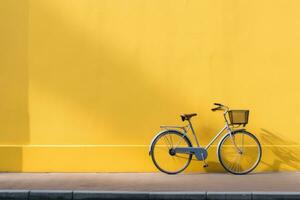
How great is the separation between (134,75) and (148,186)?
2048 millimetres

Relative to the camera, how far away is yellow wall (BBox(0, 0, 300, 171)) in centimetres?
910

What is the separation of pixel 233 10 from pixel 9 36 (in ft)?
11.4

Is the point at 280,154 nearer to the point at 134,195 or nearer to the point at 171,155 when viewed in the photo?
the point at 171,155

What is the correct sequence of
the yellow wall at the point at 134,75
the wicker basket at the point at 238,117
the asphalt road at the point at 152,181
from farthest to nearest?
1. the yellow wall at the point at 134,75
2. the wicker basket at the point at 238,117
3. the asphalt road at the point at 152,181

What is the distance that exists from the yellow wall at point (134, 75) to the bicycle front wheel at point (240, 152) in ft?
0.54

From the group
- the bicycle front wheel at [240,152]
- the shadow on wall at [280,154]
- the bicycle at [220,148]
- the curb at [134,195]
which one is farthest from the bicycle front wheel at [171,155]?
the curb at [134,195]

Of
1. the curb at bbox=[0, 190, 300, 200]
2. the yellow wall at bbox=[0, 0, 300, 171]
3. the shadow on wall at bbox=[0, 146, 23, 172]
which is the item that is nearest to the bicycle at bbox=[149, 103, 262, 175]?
the yellow wall at bbox=[0, 0, 300, 171]

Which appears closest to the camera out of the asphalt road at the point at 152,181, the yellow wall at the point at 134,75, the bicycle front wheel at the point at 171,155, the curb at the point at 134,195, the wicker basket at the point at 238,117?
the curb at the point at 134,195

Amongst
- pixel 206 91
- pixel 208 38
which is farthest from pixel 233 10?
pixel 206 91

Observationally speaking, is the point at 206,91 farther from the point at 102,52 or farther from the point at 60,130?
the point at 60,130

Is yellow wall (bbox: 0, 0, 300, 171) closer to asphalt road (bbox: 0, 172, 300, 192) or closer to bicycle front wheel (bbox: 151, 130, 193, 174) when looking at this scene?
bicycle front wheel (bbox: 151, 130, 193, 174)

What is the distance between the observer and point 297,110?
909 centimetres

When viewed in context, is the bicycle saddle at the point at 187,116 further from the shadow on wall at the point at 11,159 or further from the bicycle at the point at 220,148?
the shadow on wall at the point at 11,159

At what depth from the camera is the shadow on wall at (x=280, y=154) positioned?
9.05 meters
